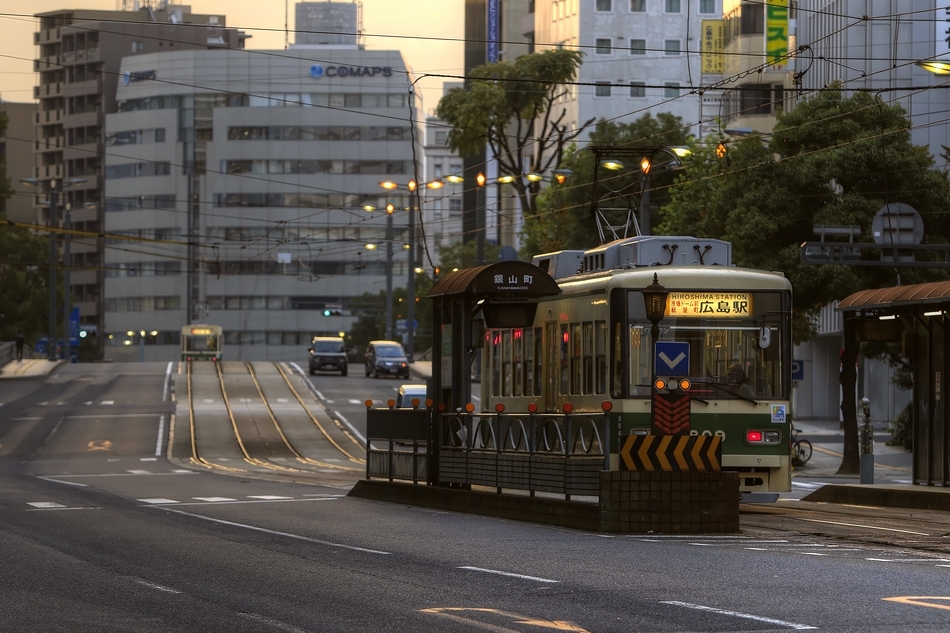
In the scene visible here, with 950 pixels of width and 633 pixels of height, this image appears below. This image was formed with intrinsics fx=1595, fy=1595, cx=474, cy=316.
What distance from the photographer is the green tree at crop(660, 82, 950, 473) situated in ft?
116

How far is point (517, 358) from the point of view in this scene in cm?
2381

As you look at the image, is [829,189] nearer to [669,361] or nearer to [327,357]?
[669,361]

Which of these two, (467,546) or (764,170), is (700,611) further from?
(764,170)

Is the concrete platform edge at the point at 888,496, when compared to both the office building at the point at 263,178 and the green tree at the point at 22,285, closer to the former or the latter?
the green tree at the point at 22,285

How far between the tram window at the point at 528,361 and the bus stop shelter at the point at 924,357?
626cm

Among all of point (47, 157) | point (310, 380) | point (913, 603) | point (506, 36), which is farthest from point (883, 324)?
point (47, 157)

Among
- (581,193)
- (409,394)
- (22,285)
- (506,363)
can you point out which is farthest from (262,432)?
(22,285)

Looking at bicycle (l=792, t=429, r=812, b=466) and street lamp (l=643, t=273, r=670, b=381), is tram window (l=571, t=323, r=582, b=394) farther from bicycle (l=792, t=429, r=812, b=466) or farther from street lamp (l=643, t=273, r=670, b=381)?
bicycle (l=792, t=429, r=812, b=466)

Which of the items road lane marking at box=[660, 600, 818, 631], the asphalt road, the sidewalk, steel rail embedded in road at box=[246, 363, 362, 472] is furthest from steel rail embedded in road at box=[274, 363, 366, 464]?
road lane marking at box=[660, 600, 818, 631]

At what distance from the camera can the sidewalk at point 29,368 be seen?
71688 millimetres

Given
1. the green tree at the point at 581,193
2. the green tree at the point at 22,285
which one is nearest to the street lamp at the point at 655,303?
the green tree at the point at 581,193

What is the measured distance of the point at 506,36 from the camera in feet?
406

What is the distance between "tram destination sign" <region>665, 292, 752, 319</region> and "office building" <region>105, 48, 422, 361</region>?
119 metres

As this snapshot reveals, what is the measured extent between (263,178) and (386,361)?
2780 inches
